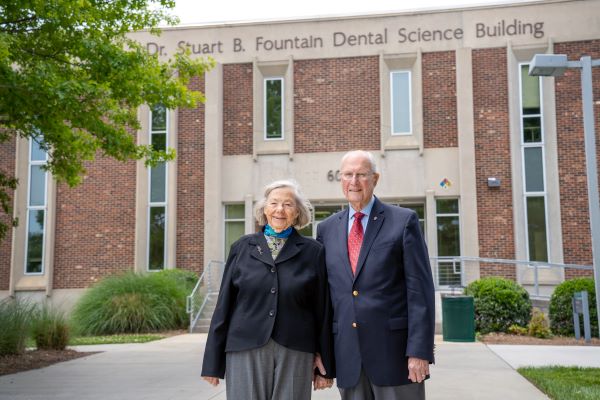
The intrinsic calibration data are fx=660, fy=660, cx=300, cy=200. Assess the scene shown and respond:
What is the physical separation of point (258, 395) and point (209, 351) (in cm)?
38

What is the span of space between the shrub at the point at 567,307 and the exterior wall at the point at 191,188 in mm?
10318

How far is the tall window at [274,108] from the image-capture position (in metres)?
20.8

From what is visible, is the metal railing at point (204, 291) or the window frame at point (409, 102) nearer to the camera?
the metal railing at point (204, 291)

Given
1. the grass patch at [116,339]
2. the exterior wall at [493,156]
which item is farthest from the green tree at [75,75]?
the exterior wall at [493,156]

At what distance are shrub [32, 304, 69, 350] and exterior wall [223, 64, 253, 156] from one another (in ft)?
32.3

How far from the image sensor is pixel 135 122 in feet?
40.8

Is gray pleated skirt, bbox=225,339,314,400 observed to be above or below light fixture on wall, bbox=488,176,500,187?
below

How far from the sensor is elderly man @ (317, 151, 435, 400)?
11.7 ft

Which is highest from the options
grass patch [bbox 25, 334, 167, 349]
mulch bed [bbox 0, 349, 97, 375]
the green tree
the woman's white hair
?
the green tree

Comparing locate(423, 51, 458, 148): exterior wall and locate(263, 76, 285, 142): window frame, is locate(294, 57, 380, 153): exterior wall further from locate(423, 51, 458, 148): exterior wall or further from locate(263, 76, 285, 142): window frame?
locate(423, 51, 458, 148): exterior wall

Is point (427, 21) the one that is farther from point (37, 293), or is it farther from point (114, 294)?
point (37, 293)

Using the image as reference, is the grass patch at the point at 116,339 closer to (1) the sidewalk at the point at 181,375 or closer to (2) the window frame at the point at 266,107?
(1) the sidewalk at the point at 181,375

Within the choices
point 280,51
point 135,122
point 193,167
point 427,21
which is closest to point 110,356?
point 135,122

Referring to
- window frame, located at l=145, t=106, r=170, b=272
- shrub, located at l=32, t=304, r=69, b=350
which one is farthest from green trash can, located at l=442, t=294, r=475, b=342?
window frame, located at l=145, t=106, r=170, b=272
